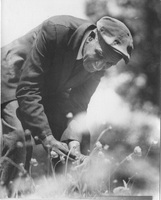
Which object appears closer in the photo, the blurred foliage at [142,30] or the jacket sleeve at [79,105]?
the jacket sleeve at [79,105]

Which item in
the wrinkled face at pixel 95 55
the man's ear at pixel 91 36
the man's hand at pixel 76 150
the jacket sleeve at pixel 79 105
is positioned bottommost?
the man's hand at pixel 76 150

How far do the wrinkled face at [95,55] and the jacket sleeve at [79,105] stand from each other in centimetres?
7

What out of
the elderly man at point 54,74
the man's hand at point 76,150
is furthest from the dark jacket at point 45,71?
the man's hand at point 76,150

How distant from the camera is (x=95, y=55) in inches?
135

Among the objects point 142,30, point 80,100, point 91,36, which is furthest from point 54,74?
point 142,30

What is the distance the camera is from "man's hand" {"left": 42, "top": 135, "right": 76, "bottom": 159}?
3336 millimetres

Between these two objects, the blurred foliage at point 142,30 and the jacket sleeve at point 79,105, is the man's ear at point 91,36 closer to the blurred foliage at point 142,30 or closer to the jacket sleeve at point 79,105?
the blurred foliage at point 142,30

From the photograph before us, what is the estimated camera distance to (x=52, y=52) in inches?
133

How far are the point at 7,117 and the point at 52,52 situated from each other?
0.51 metres

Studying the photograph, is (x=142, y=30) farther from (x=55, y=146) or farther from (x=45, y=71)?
(x=55, y=146)

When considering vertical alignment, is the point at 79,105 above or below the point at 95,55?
below

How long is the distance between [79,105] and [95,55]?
0.35 metres

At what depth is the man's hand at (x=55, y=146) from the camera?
10.9 feet

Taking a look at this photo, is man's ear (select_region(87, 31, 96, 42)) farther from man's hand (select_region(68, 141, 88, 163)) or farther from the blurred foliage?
man's hand (select_region(68, 141, 88, 163))
